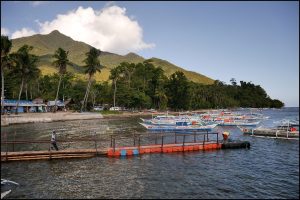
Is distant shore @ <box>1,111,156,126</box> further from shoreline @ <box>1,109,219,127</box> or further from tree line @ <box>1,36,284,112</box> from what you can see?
tree line @ <box>1,36,284,112</box>

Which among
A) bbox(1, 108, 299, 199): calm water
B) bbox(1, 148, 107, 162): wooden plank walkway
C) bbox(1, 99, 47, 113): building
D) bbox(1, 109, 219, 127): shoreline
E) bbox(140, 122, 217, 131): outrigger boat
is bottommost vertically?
bbox(1, 108, 299, 199): calm water

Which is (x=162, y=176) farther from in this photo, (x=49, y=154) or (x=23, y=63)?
(x=23, y=63)

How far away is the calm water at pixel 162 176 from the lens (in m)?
26.5

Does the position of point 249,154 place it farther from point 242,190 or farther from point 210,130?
point 210,130

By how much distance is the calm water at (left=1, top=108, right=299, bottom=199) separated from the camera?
86.9 ft

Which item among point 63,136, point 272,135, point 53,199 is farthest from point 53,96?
point 53,199

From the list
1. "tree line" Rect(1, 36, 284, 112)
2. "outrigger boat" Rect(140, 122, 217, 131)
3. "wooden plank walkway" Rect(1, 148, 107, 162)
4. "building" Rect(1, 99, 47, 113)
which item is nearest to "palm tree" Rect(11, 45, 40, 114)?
"tree line" Rect(1, 36, 284, 112)

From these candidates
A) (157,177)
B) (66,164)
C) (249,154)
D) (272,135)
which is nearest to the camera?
(157,177)

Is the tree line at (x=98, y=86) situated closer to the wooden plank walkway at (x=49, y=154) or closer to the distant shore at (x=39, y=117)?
the distant shore at (x=39, y=117)

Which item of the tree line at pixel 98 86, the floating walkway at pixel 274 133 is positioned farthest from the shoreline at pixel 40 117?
the floating walkway at pixel 274 133

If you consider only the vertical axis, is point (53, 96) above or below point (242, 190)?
above

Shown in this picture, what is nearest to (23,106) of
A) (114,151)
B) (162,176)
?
(114,151)

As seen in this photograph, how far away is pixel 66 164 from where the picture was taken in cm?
3588

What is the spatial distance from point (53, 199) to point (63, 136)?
126 feet
